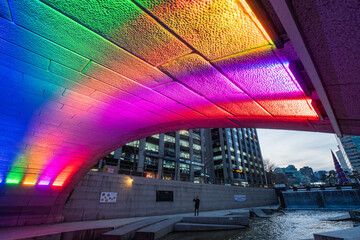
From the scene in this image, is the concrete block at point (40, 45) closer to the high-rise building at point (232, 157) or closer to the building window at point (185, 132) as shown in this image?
the building window at point (185, 132)

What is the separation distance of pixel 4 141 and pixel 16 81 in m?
3.76

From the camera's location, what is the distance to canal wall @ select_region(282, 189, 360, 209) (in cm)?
2556

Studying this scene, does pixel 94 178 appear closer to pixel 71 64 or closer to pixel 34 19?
pixel 71 64

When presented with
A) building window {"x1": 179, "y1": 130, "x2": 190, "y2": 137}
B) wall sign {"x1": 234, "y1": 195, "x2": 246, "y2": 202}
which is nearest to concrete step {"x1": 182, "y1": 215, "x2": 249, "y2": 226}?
wall sign {"x1": 234, "y1": 195, "x2": 246, "y2": 202}

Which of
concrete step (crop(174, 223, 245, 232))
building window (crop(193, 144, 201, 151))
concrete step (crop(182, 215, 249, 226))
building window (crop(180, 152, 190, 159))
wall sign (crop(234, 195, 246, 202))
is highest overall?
building window (crop(193, 144, 201, 151))

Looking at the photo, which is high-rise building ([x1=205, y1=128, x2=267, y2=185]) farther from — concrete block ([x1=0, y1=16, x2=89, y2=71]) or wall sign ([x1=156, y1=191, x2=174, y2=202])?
concrete block ([x1=0, y1=16, x2=89, y2=71])

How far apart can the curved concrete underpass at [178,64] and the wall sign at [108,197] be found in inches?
334

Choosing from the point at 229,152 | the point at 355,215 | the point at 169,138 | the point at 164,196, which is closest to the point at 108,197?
the point at 164,196

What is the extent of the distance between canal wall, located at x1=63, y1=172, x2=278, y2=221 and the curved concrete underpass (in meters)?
7.58

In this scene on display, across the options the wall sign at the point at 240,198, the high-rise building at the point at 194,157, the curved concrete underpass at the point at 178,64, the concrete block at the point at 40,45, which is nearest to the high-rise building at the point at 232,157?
the high-rise building at the point at 194,157

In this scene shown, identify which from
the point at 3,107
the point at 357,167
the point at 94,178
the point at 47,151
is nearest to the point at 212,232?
the point at 94,178

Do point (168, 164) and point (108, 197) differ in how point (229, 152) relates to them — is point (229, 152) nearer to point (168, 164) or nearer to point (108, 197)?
point (168, 164)

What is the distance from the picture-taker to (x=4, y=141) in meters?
5.60

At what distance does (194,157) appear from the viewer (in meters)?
48.0
